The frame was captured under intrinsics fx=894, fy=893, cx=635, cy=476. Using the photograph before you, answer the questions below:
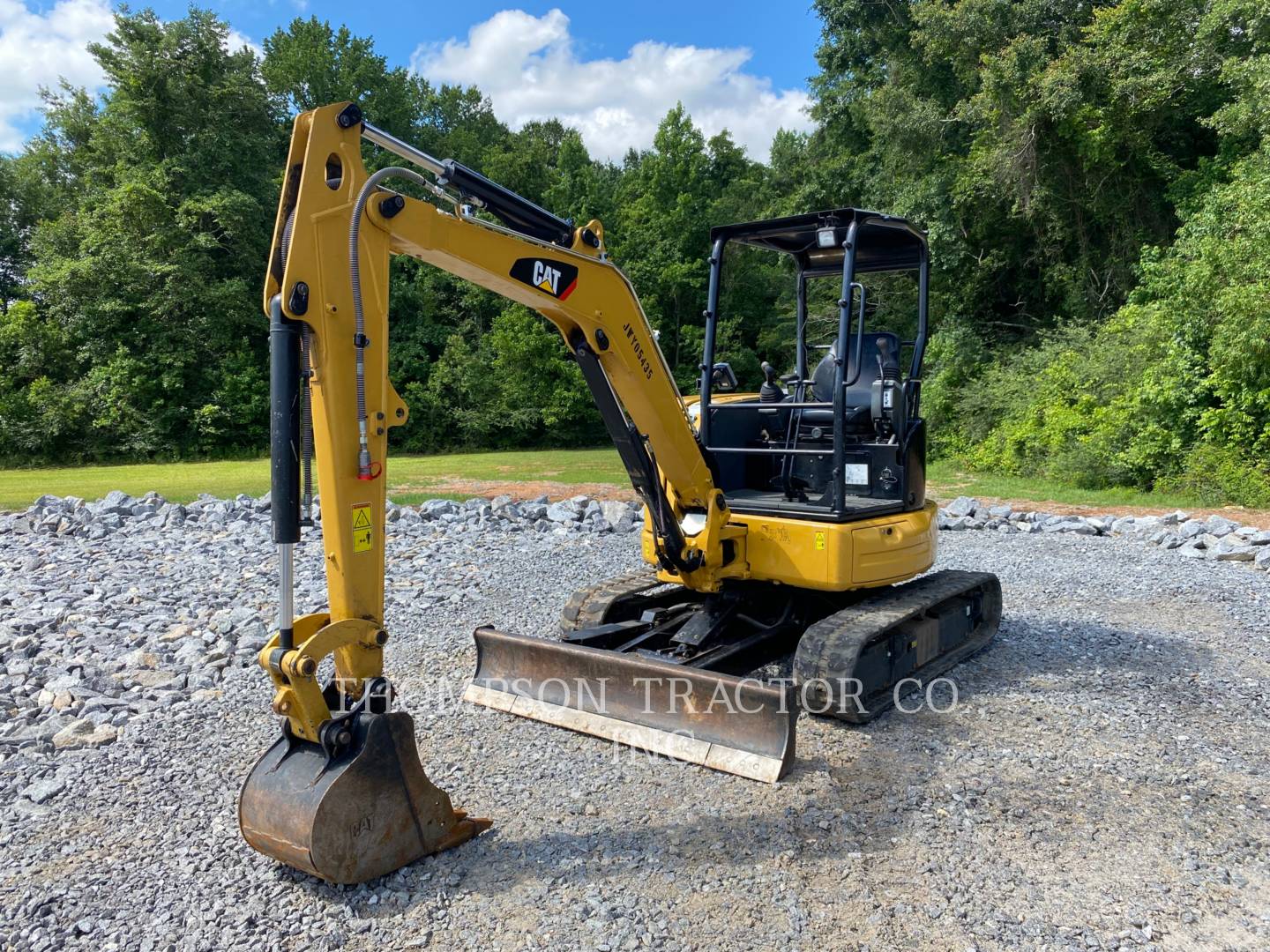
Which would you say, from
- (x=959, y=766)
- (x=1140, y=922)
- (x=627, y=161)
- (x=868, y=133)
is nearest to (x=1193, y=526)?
(x=959, y=766)

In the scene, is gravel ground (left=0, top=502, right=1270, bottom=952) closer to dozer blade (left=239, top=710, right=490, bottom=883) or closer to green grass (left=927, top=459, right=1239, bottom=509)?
dozer blade (left=239, top=710, right=490, bottom=883)

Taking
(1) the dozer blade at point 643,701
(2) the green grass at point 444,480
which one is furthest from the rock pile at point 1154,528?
(1) the dozer blade at point 643,701

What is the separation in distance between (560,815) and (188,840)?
5.20ft

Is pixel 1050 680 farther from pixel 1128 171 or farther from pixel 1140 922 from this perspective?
pixel 1128 171

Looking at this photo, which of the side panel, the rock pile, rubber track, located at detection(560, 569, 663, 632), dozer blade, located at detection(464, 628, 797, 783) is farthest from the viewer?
the rock pile

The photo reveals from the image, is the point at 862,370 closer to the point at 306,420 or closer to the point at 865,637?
the point at 865,637

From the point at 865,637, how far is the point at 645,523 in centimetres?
148

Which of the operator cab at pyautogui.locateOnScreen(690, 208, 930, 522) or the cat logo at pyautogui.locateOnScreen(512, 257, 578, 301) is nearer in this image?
the cat logo at pyautogui.locateOnScreen(512, 257, 578, 301)

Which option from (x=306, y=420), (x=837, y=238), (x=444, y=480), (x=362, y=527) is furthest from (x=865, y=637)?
(x=444, y=480)

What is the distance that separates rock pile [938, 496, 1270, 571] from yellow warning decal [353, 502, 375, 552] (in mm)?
9630

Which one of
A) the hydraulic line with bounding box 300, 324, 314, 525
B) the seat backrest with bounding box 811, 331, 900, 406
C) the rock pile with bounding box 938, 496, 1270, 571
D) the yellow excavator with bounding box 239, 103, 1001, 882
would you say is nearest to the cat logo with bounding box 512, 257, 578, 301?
the yellow excavator with bounding box 239, 103, 1001, 882

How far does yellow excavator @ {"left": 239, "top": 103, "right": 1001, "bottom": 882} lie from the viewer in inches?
135

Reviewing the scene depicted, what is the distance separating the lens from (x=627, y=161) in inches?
1977

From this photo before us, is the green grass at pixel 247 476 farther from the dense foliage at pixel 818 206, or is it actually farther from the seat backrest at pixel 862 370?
the seat backrest at pixel 862 370
